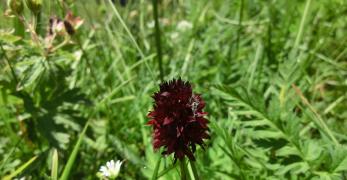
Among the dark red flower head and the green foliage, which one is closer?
the dark red flower head

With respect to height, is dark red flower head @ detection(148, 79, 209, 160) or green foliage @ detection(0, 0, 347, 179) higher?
green foliage @ detection(0, 0, 347, 179)

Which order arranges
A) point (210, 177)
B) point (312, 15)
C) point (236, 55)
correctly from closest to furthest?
point (210, 177) < point (236, 55) < point (312, 15)

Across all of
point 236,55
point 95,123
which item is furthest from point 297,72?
point 95,123

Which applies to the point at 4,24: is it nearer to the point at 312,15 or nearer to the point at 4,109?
the point at 4,109

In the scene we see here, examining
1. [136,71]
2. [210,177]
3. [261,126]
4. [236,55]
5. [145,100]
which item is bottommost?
[210,177]
